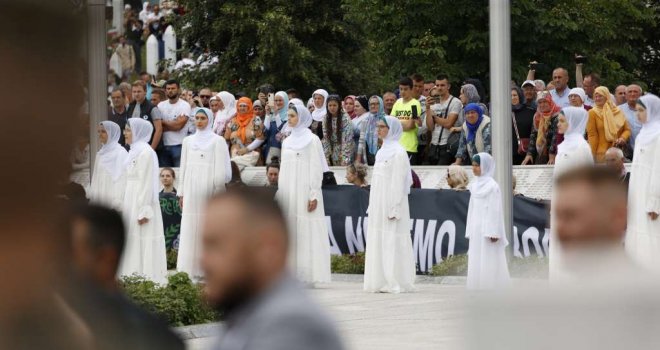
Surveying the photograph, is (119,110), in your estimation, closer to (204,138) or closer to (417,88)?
(204,138)

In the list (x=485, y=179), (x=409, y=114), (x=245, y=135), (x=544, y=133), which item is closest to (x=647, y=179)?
(x=485, y=179)

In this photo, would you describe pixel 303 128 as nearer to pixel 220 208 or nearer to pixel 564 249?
pixel 564 249

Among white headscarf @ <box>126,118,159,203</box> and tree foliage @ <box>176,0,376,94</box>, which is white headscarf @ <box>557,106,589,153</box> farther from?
tree foliage @ <box>176,0,376,94</box>

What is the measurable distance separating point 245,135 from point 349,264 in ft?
13.7

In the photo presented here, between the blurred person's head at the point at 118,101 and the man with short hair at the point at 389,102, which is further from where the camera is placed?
the blurred person's head at the point at 118,101

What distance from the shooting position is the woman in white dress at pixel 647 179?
51.6ft

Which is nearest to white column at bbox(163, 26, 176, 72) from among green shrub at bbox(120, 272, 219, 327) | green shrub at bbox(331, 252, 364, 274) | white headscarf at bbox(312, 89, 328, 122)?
white headscarf at bbox(312, 89, 328, 122)

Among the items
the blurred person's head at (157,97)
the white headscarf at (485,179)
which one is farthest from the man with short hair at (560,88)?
the blurred person's head at (157,97)

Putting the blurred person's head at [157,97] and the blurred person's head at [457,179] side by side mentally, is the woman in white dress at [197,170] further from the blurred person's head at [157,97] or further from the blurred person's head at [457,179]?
the blurred person's head at [157,97]

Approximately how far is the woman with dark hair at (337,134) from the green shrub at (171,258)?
2721mm

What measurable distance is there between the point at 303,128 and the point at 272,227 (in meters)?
15.9

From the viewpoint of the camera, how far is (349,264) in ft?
65.1

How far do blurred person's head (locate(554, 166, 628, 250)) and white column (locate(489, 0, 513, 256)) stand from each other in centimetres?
1248

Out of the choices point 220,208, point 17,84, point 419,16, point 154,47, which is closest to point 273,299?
point 220,208
